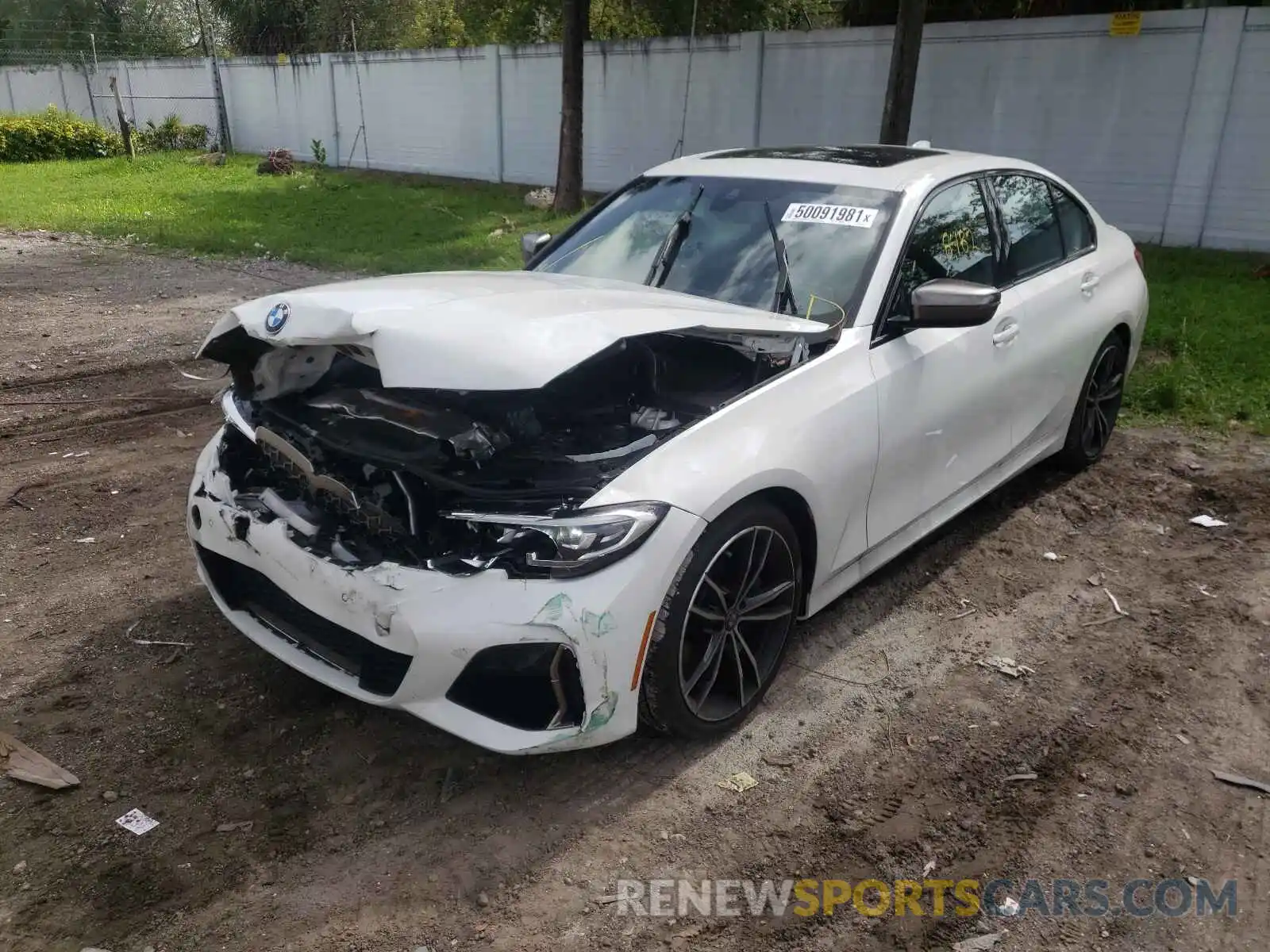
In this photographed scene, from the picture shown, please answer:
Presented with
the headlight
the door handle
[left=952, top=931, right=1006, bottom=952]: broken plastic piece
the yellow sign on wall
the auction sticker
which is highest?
the yellow sign on wall

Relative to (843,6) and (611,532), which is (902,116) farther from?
(611,532)

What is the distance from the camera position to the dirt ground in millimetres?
2438

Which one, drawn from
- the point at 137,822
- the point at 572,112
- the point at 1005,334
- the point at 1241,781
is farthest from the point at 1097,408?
the point at 572,112

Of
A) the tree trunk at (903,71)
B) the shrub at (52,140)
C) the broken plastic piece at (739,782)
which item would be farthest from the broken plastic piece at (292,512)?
the shrub at (52,140)

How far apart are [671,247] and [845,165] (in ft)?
2.68

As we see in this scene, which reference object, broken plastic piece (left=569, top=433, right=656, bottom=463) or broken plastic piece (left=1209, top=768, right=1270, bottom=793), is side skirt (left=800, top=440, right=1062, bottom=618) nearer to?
broken plastic piece (left=569, top=433, right=656, bottom=463)

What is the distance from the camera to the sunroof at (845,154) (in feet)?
13.6

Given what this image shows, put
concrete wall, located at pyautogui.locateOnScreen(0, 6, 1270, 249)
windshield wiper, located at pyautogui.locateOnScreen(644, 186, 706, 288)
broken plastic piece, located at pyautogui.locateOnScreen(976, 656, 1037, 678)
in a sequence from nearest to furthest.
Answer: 1. broken plastic piece, located at pyautogui.locateOnScreen(976, 656, 1037, 678)
2. windshield wiper, located at pyautogui.locateOnScreen(644, 186, 706, 288)
3. concrete wall, located at pyautogui.locateOnScreen(0, 6, 1270, 249)

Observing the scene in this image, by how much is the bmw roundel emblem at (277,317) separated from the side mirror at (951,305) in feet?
6.95

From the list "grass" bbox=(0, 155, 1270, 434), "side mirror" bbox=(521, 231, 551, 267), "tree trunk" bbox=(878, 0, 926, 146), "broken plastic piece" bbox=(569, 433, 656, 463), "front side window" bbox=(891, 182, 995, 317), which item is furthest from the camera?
"tree trunk" bbox=(878, 0, 926, 146)

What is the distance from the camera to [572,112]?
14109mm

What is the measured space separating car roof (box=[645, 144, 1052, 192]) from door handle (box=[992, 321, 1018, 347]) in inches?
26.0

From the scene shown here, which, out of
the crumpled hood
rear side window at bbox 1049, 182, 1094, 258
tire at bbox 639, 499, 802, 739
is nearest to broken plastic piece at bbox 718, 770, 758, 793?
tire at bbox 639, 499, 802, 739

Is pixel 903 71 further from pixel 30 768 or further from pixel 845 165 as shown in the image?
pixel 30 768
